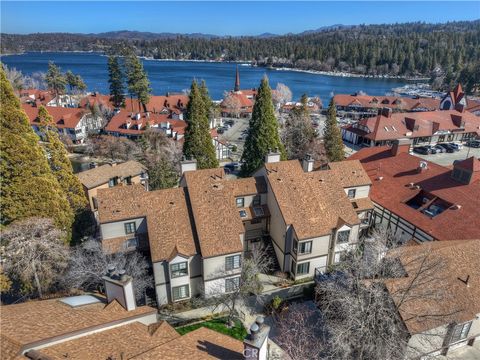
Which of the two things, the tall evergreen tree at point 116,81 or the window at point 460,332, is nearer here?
the window at point 460,332

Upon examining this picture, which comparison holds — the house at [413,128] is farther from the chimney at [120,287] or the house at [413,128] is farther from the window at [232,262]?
the chimney at [120,287]

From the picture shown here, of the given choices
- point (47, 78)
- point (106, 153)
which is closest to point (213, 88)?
point (47, 78)

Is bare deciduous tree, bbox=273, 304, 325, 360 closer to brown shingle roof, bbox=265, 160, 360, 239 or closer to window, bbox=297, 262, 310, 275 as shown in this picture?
window, bbox=297, 262, 310, 275

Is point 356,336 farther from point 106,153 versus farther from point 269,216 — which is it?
point 106,153

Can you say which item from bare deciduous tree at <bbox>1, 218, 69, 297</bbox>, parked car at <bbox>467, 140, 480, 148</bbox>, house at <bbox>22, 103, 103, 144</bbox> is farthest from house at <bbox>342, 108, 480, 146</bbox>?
house at <bbox>22, 103, 103, 144</bbox>

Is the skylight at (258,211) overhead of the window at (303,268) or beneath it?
overhead

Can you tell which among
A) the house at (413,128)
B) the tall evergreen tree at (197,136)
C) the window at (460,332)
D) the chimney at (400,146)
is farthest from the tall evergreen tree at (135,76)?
the window at (460,332)
